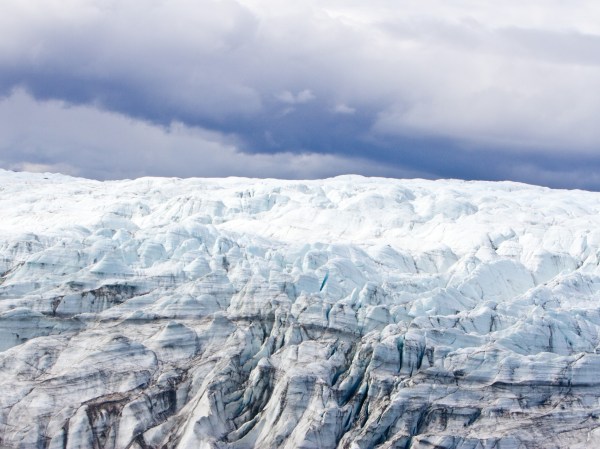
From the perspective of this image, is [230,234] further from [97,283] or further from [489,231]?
[489,231]

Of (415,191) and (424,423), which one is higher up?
(415,191)

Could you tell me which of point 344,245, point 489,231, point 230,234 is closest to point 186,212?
point 230,234

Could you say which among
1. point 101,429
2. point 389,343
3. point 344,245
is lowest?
point 101,429

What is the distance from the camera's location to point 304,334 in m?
94.4

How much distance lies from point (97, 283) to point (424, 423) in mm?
41986

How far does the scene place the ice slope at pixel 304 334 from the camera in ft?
270

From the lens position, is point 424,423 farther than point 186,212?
No

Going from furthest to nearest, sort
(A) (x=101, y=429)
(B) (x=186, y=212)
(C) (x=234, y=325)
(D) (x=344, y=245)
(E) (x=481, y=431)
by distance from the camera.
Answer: (B) (x=186, y=212), (D) (x=344, y=245), (C) (x=234, y=325), (A) (x=101, y=429), (E) (x=481, y=431)


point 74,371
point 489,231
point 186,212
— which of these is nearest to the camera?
point 74,371

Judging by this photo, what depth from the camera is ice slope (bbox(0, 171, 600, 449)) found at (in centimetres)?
8219

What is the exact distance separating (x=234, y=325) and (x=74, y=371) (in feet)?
53.3

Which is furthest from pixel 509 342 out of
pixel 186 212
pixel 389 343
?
pixel 186 212

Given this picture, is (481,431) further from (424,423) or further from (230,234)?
(230,234)

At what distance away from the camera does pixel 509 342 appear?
8894 centimetres
